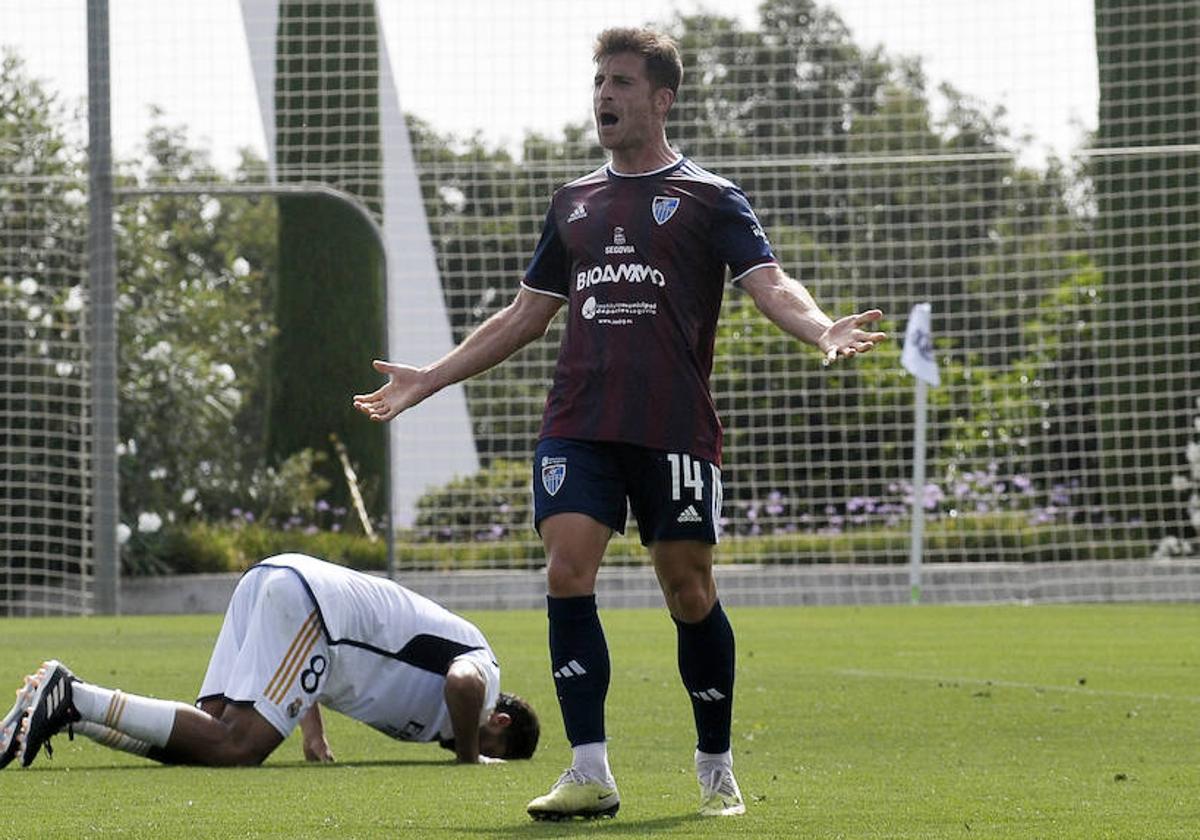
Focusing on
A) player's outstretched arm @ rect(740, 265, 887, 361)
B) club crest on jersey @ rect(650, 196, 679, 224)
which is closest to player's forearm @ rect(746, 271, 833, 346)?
player's outstretched arm @ rect(740, 265, 887, 361)

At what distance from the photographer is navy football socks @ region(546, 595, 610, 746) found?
5.55 m

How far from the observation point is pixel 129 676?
10.5 m

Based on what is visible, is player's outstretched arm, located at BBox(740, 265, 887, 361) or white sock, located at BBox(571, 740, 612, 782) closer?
player's outstretched arm, located at BBox(740, 265, 887, 361)

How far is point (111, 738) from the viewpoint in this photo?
22.8 ft

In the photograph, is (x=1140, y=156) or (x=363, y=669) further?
(x=1140, y=156)

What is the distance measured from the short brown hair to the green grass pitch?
1863 mm

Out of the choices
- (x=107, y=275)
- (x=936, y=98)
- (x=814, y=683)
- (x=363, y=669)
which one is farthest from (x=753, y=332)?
(x=363, y=669)

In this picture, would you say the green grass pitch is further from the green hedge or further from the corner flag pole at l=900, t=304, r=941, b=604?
the green hedge

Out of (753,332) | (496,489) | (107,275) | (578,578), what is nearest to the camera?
Result: (578,578)

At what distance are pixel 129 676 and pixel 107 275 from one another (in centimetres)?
850

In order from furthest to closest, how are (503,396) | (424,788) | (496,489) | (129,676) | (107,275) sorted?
(503,396), (496,489), (107,275), (129,676), (424,788)

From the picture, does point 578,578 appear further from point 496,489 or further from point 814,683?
point 496,489

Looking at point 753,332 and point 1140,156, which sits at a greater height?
point 1140,156

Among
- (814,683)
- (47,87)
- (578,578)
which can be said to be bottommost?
(814,683)
